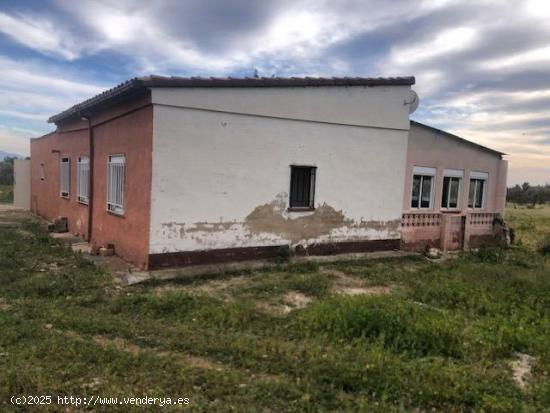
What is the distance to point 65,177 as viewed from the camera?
15.0 m

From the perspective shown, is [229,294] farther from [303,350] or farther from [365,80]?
[365,80]

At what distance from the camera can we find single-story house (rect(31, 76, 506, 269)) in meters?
8.55

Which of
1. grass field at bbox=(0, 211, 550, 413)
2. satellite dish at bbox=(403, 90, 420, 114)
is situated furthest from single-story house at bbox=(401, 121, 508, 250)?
grass field at bbox=(0, 211, 550, 413)

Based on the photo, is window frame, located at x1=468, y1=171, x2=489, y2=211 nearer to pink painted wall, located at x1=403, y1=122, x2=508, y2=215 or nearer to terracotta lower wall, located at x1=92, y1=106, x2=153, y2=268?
pink painted wall, located at x1=403, y1=122, x2=508, y2=215

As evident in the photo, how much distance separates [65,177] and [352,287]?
11393 mm

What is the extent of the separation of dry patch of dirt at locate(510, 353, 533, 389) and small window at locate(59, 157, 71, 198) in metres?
13.9

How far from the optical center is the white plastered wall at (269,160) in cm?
853

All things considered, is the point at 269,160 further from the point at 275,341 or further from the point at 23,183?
the point at 23,183

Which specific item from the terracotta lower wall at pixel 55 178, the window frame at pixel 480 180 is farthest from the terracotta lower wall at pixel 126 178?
the window frame at pixel 480 180

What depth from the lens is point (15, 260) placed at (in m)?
9.19

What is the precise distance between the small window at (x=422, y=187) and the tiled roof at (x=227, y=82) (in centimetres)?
294

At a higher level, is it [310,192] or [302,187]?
[302,187]

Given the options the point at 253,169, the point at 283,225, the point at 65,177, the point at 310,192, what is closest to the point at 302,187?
the point at 310,192

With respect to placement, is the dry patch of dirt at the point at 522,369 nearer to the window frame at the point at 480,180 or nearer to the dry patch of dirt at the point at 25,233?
the window frame at the point at 480,180
